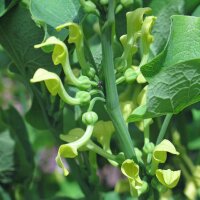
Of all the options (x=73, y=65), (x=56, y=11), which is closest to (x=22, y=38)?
(x=56, y=11)

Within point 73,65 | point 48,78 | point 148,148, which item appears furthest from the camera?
point 73,65

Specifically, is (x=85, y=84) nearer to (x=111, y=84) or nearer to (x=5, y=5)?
(x=111, y=84)

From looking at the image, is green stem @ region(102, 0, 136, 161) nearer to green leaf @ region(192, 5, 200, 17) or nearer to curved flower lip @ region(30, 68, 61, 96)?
curved flower lip @ region(30, 68, 61, 96)

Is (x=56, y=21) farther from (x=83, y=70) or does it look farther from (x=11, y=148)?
(x=11, y=148)

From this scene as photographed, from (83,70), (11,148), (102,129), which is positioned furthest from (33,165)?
(83,70)

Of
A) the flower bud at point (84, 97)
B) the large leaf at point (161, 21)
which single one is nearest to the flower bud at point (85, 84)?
the flower bud at point (84, 97)

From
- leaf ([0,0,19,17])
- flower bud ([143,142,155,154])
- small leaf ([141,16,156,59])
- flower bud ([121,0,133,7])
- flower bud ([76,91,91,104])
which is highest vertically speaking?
flower bud ([121,0,133,7])

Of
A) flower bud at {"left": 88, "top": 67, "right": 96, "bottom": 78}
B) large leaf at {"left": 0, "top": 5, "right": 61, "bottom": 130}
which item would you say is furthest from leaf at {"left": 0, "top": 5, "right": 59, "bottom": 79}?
flower bud at {"left": 88, "top": 67, "right": 96, "bottom": 78}
